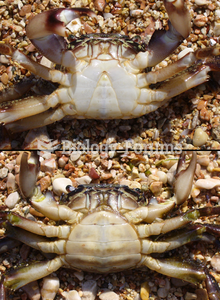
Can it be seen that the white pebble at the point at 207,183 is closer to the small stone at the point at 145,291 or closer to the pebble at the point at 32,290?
the small stone at the point at 145,291

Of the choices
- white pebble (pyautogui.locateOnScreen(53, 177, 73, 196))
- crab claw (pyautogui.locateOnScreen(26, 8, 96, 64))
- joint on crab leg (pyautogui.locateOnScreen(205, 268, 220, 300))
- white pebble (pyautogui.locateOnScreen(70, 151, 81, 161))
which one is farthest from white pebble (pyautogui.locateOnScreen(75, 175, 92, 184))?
joint on crab leg (pyautogui.locateOnScreen(205, 268, 220, 300))

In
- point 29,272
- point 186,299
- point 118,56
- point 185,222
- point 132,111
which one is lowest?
point 186,299

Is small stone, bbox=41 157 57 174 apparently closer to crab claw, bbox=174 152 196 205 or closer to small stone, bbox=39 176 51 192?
small stone, bbox=39 176 51 192

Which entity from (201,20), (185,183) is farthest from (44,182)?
(201,20)

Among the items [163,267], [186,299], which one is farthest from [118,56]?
[186,299]

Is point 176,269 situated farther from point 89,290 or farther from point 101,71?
point 101,71

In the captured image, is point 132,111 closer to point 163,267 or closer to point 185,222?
point 185,222
